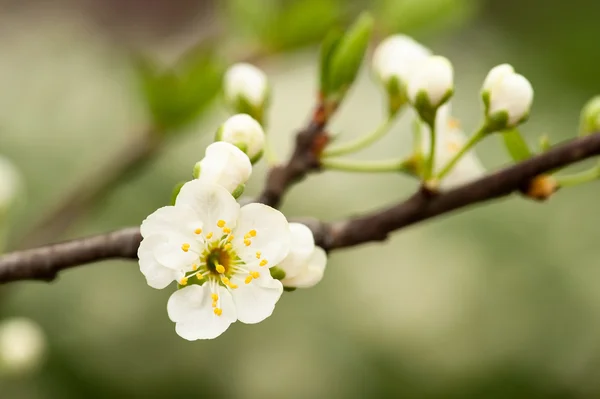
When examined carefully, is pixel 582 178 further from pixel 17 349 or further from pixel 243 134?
pixel 17 349

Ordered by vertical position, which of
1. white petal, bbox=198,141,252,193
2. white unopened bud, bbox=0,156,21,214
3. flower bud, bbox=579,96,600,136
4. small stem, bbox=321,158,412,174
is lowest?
flower bud, bbox=579,96,600,136

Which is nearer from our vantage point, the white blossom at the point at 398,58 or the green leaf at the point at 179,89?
the white blossom at the point at 398,58

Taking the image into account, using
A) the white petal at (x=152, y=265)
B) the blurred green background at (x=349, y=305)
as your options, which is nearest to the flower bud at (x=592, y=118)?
the white petal at (x=152, y=265)

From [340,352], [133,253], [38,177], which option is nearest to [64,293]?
[38,177]

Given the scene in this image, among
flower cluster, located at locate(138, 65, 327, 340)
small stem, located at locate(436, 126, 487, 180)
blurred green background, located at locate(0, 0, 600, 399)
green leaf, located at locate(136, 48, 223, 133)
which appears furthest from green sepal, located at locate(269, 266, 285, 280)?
blurred green background, located at locate(0, 0, 600, 399)

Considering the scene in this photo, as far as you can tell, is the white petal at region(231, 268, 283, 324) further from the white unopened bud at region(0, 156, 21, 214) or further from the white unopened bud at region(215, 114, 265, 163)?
the white unopened bud at region(0, 156, 21, 214)

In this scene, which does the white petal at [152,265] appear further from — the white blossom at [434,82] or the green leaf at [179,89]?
the green leaf at [179,89]
